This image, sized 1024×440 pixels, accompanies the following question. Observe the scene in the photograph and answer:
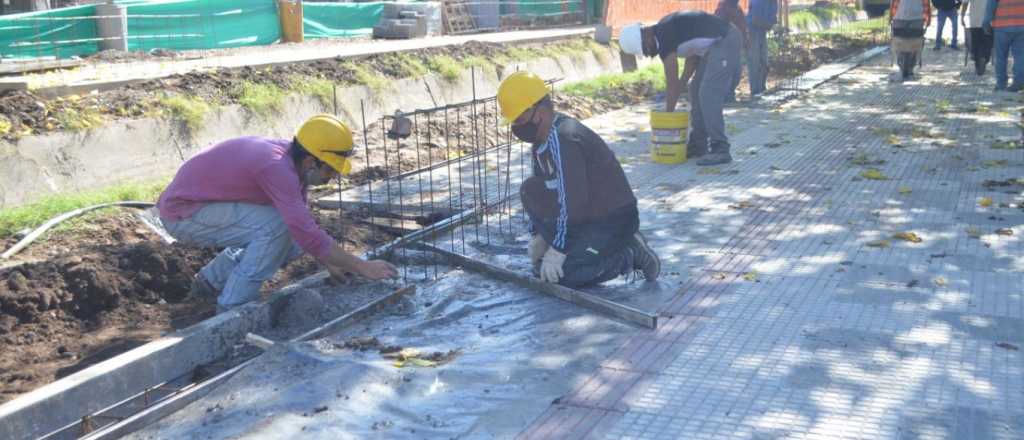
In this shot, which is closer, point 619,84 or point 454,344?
point 454,344

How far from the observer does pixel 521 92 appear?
5.44 m

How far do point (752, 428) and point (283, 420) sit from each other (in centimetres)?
194

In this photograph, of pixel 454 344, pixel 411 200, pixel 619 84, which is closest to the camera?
pixel 454 344

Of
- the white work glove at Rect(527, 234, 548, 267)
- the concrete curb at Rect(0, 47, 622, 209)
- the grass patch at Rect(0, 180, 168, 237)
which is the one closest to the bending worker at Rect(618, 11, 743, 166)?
the concrete curb at Rect(0, 47, 622, 209)

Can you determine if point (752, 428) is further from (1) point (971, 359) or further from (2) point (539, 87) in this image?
(2) point (539, 87)

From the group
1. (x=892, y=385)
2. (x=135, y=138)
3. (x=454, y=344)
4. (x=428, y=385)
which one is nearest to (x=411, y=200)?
(x=135, y=138)

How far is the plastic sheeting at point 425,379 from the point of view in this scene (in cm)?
399

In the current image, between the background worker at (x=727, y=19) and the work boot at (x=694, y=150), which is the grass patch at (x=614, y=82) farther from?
the work boot at (x=694, y=150)

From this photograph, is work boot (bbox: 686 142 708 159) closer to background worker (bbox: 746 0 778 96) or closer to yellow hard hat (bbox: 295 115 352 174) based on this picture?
background worker (bbox: 746 0 778 96)

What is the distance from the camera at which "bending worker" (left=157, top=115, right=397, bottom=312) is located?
16.9 feet

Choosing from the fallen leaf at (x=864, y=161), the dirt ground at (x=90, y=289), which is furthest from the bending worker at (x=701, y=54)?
the dirt ground at (x=90, y=289)

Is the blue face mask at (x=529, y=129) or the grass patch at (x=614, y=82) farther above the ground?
the blue face mask at (x=529, y=129)

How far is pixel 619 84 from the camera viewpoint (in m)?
15.4

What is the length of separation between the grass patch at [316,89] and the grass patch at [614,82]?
409 centimetres
